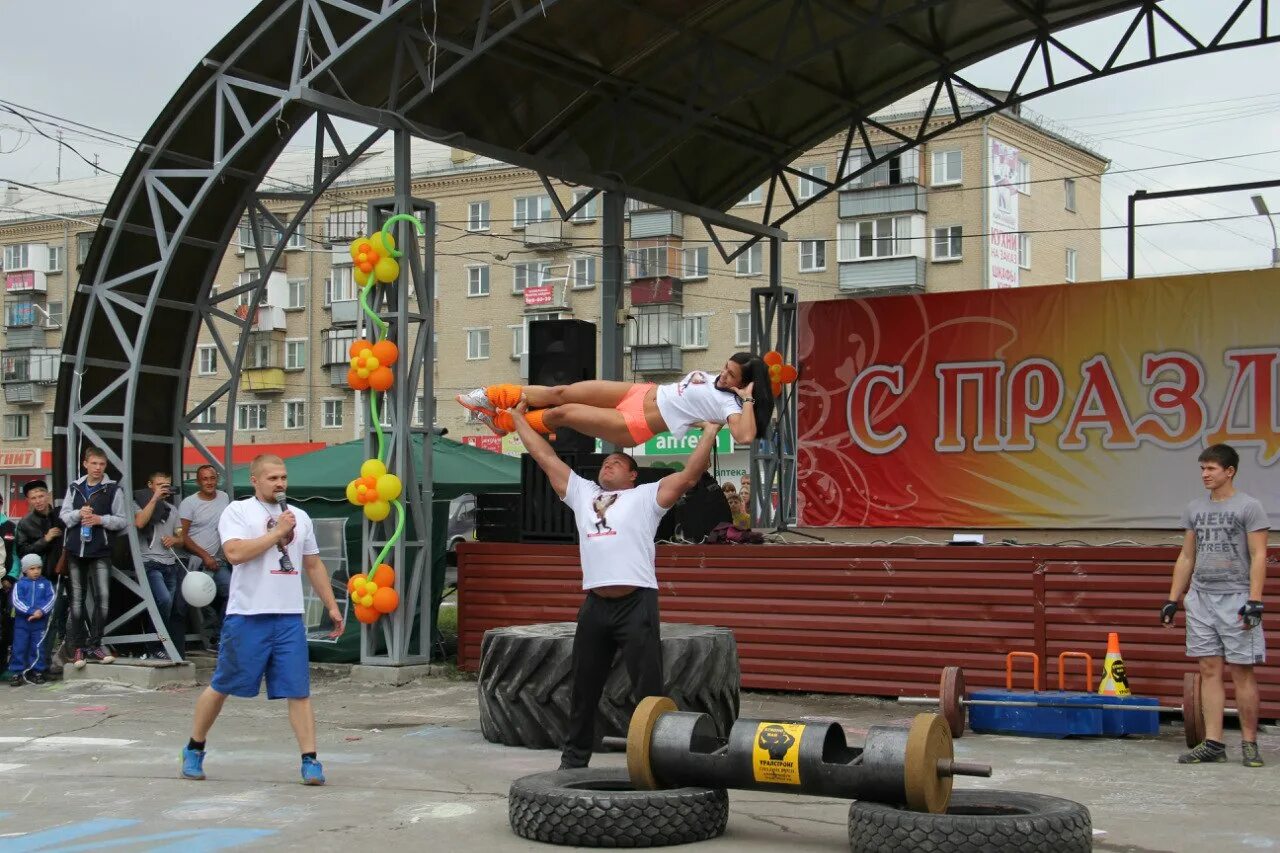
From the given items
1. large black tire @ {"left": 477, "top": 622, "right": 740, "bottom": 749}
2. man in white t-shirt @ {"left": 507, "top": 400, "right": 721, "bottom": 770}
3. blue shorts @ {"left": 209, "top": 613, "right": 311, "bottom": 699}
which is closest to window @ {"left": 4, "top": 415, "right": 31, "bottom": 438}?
large black tire @ {"left": 477, "top": 622, "right": 740, "bottom": 749}

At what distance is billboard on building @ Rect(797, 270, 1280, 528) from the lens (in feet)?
58.1

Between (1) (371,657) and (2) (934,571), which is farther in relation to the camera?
(1) (371,657)

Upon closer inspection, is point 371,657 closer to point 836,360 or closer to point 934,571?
point 934,571

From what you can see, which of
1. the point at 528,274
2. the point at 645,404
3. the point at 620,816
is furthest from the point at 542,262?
the point at 620,816

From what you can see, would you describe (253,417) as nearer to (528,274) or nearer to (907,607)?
(528,274)

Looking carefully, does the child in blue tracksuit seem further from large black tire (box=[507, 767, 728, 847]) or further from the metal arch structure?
→ large black tire (box=[507, 767, 728, 847])

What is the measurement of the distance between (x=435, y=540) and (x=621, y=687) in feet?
17.6

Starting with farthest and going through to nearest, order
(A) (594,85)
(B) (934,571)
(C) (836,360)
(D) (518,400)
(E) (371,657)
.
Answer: (C) (836,360)
(A) (594,85)
(E) (371,657)
(B) (934,571)
(D) (518,400)

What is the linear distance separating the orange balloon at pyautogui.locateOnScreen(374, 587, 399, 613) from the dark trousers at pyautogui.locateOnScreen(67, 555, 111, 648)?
2.65 metres

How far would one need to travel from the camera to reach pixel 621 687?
995 centimetres

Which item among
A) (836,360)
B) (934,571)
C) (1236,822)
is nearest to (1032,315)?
(836,360)

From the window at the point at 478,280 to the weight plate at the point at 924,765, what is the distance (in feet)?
161

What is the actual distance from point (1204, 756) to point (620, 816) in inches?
173

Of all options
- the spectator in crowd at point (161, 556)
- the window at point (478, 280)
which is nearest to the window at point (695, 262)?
the window at point (478, 280)
